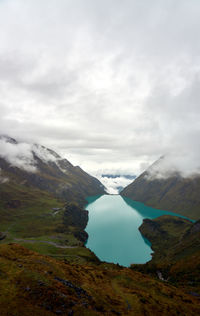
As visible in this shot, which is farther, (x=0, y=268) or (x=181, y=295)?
(x=181, y=295)

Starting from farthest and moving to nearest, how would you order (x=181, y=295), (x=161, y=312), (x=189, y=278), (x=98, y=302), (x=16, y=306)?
(x=189, y=278) < (x=181, y=295) < (x=161, y=312) < (x=98, y=302) < (x=16, y=306)

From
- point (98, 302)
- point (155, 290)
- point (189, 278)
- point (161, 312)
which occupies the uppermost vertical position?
point (98, 302)

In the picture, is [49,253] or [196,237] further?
[196,237]

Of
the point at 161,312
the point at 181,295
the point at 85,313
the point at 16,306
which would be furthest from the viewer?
the point at 181,295

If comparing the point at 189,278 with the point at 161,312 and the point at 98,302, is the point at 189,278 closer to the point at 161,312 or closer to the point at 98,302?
the point at 161,312

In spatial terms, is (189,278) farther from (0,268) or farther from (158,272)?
(0,268)

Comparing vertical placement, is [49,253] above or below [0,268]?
below

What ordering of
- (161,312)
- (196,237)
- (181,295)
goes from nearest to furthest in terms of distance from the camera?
(161,312) → (181,295) → (196,237)

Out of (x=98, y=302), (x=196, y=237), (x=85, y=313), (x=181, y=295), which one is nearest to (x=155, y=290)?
(x=181, y=295)

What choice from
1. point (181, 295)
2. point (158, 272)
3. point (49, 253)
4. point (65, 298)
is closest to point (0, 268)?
point (65, 298)
